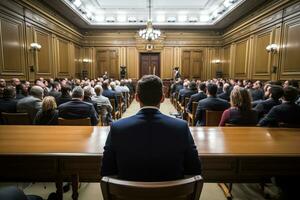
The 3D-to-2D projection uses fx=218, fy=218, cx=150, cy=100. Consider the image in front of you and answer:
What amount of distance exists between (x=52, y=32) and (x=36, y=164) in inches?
349

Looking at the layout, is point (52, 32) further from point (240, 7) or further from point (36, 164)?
point (36, 164)

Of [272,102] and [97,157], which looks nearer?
[97,157]

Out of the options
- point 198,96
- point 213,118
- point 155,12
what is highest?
point 155,12

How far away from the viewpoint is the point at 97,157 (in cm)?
153

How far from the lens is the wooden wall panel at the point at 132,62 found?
13727 millimetres

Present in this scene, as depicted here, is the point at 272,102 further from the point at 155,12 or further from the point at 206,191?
the point at 155,12

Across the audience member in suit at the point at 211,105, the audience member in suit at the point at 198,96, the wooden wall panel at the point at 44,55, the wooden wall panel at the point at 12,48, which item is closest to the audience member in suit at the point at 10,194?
the audience member in suit at the point at 211,105

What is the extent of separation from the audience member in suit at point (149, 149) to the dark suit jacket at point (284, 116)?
6.02 ft

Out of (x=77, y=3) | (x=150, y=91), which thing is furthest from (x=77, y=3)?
(x=150, y=91)

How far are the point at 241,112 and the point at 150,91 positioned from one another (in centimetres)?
184

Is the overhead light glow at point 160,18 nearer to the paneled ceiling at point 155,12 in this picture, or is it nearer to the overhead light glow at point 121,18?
the paneled ceiling at point 155,12

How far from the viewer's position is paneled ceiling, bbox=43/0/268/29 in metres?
9.63

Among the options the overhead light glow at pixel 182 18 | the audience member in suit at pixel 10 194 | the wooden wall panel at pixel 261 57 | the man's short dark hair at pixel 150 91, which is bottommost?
the audience member in suit at pixel 10 194

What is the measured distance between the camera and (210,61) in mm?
13703
